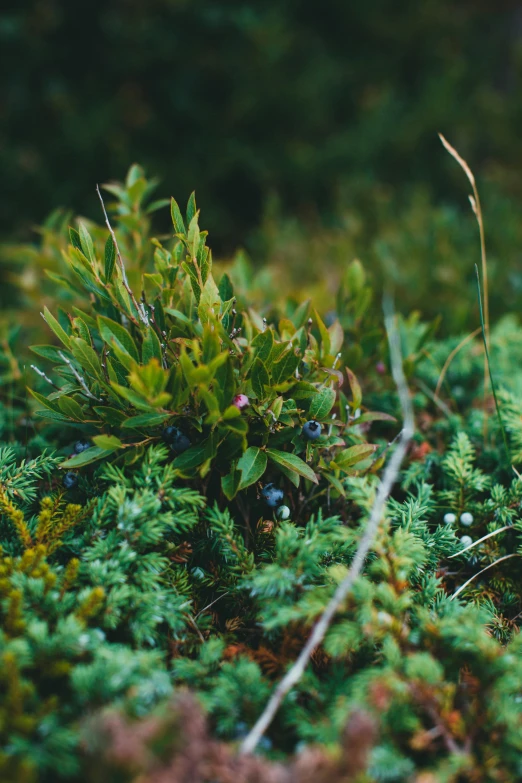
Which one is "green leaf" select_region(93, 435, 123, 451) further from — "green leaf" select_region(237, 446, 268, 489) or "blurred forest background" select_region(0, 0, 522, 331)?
"blurred forest background" select_region(0, 0, 522, 331)

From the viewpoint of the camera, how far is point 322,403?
129 centimetres

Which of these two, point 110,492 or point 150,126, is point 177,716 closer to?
point 110,492

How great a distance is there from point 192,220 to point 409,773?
109 centimetres

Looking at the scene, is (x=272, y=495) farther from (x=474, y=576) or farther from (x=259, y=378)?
(x=474, y=576)

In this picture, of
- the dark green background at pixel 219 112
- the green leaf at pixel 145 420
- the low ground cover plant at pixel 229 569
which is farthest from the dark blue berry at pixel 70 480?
the dark green background at pixel 219 112

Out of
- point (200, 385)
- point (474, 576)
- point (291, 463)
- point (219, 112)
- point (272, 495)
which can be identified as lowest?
point (474, 576)

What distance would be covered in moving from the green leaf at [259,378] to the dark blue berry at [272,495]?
0.21m

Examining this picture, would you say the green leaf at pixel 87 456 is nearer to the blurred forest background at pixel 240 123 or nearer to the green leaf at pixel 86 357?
the green leaf at pixel 86 357

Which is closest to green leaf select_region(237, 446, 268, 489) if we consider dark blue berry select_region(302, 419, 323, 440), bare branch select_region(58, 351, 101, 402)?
dark blue berry select_region(302, 419, 323, 440)

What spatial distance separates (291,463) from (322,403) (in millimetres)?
162

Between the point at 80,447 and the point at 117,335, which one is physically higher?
the point at 117,335

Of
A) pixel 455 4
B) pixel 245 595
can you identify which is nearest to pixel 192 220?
pixel 245 595

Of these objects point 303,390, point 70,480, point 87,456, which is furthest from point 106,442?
point 303,390

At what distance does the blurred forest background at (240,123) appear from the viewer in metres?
3.60
